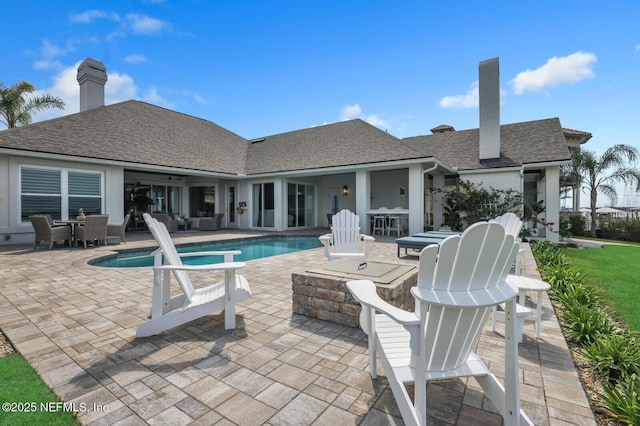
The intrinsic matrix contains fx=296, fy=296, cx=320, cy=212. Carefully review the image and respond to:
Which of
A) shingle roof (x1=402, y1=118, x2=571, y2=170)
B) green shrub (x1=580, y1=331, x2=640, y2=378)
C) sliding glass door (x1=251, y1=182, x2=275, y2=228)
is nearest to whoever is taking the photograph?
green shrub (x1=580, y1=331, x2=640, y2=378)

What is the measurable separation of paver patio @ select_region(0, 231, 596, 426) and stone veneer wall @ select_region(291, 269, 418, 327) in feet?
0.40

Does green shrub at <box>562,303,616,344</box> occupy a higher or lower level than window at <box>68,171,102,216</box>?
lower

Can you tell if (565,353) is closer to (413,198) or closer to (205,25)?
(413,198)

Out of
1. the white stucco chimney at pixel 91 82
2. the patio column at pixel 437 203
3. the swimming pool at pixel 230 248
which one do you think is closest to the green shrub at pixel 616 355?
the swimming pool at pixel 230 248

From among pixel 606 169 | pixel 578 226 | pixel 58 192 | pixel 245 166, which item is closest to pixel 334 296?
pixel 58 192

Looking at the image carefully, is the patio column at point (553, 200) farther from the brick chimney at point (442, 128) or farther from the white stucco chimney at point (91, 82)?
the white stucco chimney at point (91, 82)

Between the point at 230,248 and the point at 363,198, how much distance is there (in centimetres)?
554

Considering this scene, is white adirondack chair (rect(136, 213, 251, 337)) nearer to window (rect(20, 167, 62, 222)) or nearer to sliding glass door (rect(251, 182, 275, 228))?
window (rect(20, 167, 62, 222))

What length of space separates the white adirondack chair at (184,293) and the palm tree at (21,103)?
777 inches

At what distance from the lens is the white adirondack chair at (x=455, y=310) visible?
1396 millimetres

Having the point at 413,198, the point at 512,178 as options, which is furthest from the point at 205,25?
the point at 512,178

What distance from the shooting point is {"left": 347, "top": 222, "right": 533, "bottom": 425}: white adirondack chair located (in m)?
1.40

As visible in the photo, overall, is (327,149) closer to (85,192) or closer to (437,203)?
(437,203)

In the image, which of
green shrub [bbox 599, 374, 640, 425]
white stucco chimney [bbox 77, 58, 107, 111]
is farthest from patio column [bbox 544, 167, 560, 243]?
white stucco chimney [bbox 77, 58, 107, 111]
